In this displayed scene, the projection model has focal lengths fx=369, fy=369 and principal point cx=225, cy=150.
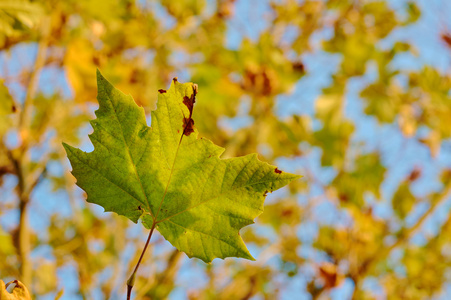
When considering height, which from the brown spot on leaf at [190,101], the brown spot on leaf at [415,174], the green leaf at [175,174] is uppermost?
the brown spot on leaf at [415,174]

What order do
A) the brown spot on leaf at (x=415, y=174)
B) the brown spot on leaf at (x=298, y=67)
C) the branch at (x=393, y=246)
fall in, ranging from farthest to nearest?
the brown spot on leaf at (x=415, y=174) < the brown spot on leaf at (x=298, y=67) < the branch at (x=393, y=246)

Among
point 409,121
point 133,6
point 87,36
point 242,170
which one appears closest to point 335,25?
point 409,121

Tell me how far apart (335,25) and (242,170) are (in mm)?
2533

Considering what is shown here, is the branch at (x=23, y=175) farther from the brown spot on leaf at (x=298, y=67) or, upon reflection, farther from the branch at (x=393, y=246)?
the branch at (x=393, y=246)

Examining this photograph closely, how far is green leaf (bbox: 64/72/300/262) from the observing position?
0.65 meters

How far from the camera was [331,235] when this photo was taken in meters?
2.45

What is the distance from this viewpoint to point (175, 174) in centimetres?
69

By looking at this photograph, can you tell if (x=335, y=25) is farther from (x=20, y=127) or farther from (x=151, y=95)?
(x=20, y=127)

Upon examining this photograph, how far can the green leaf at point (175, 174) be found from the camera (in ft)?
2.13

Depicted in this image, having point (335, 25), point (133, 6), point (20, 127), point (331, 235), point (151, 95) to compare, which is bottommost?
point (331, 235)

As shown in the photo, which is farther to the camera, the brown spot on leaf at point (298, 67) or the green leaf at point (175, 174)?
the brown spot on leaf at point (298, 67)

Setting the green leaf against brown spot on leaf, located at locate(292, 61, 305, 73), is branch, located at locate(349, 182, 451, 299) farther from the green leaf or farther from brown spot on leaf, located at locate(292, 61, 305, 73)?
the green leaf

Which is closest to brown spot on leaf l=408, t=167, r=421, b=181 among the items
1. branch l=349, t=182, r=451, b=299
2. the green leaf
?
branch l=349, t=182, r=451, b=299

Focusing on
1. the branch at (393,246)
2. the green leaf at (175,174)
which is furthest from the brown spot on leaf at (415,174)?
the green leaf at (175,174)
